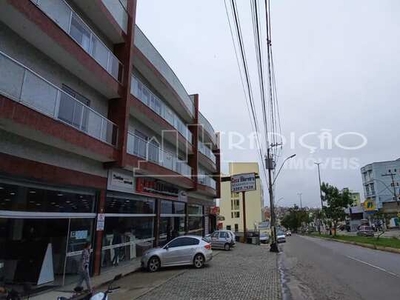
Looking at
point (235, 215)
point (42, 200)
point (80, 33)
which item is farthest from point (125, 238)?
point (235, 215)

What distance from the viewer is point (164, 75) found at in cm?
2108

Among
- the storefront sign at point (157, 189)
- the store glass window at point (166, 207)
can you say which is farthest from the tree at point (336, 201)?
the store glass window at point (166, 207)

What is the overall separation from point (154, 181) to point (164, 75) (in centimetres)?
673

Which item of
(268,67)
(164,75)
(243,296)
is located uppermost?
(164,75)

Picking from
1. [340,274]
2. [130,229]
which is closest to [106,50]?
[130,229]

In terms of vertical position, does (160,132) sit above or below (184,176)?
above

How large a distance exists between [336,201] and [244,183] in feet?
45.1

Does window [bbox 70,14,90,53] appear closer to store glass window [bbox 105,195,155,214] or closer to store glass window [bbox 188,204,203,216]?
store glass window [bbox 105,195,155,214]

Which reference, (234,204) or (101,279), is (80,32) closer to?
(101,279)

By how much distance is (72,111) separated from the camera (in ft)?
38.1

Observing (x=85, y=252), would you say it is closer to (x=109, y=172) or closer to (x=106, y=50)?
(x=109, y=172)

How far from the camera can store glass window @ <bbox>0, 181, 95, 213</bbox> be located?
32.0 feet

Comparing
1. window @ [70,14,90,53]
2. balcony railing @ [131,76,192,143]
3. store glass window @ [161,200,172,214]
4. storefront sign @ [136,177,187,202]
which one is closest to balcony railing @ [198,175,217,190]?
storefront sign @ [136,177,187,202]

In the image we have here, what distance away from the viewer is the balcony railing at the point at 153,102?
57.0ft
